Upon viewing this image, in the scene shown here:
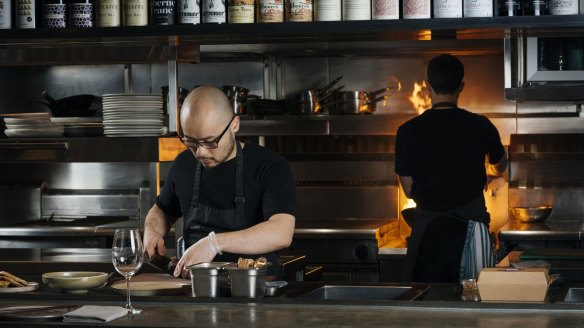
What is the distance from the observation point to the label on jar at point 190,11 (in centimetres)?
401

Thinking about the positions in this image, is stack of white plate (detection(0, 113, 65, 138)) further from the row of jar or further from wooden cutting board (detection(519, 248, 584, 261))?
wooden cutting board (detection(519, 248, 584, 261))

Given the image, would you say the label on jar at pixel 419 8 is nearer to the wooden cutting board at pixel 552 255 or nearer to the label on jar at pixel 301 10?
the label on jar at pixel 301 10

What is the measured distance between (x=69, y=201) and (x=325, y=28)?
4205 millimetres

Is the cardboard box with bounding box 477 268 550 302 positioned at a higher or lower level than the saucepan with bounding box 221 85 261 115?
lower

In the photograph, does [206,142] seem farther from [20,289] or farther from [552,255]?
[552,255]

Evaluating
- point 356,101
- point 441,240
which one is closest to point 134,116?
point 441,240

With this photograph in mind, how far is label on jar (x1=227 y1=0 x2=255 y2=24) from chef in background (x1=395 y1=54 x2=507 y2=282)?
5.42ft

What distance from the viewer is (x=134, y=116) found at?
17.0 feet

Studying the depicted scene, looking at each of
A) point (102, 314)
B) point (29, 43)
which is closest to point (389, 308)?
point (102, 314)

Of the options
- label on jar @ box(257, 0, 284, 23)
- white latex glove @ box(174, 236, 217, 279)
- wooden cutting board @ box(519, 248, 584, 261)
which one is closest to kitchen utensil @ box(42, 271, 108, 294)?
white latex glove @ box(174, 236, 217, 279)

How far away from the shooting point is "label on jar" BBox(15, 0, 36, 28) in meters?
4.17

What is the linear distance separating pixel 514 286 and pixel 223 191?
4.84ft

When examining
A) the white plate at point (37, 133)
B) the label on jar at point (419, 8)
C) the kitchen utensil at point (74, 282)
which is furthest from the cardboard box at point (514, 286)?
the white plate at point (37, 133)

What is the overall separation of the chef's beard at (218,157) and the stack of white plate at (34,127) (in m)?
1.73
